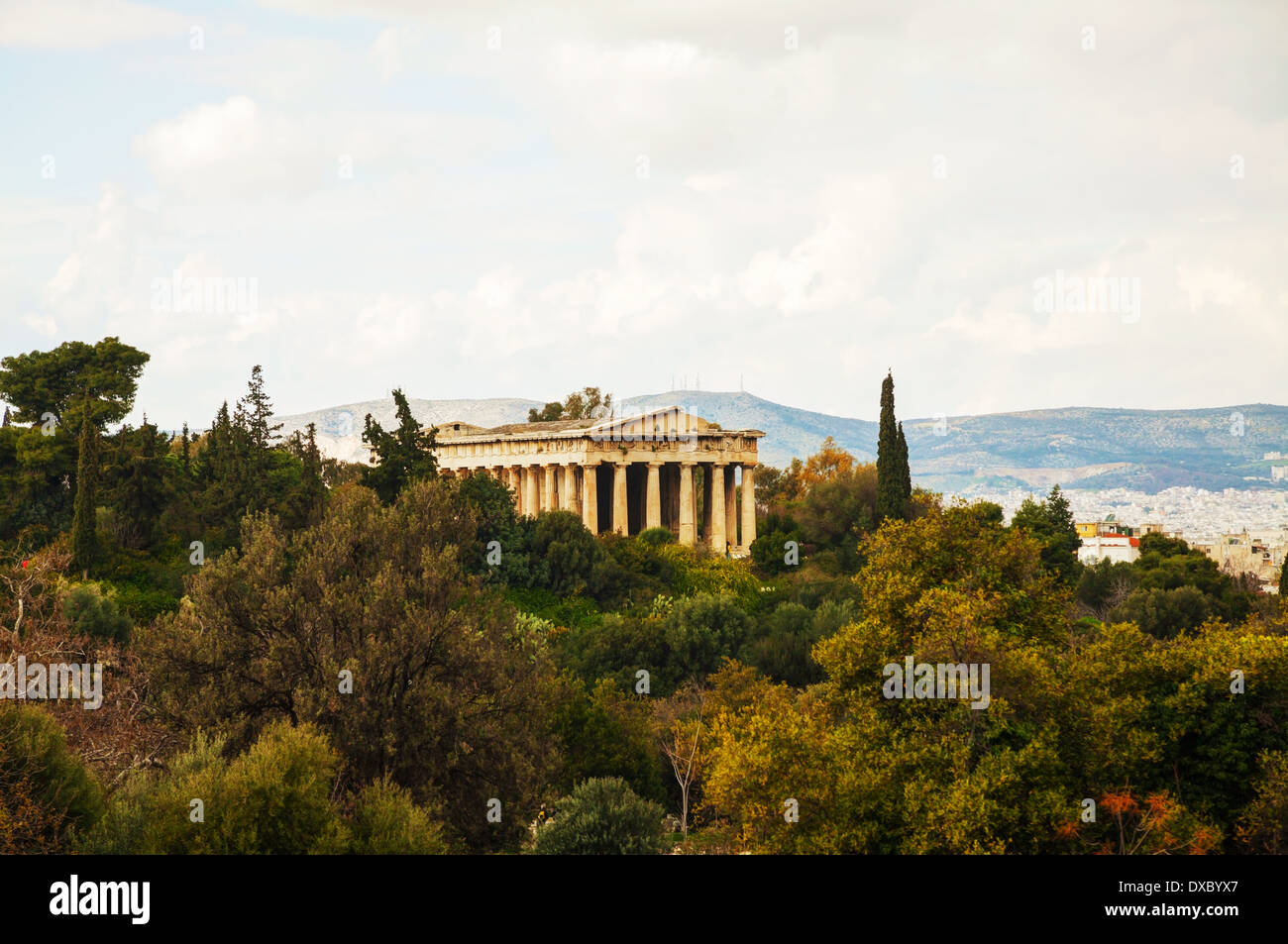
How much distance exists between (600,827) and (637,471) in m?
50.4

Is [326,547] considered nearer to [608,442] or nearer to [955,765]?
[955,765]

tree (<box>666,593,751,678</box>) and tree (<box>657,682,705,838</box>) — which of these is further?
tree (<box>666,593,751,678</box>)

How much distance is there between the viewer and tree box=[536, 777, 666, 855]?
29188 millimetres

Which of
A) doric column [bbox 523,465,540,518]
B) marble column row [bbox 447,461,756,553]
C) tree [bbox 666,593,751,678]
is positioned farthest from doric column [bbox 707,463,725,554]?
tree [bbox 666,593,751,678]

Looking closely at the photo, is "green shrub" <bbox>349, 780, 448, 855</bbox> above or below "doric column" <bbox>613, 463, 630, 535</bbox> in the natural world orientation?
below

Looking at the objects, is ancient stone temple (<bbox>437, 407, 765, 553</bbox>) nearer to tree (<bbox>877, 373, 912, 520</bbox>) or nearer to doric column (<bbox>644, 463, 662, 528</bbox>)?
doric column (<bbox>644, 463, 662, 528</bbox>)

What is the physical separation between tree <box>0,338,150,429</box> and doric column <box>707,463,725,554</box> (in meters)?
32.4

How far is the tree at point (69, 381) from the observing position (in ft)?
192

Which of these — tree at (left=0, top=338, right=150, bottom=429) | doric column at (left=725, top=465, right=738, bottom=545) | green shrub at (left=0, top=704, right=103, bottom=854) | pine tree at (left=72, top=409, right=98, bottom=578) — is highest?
tree at (left=0, top=338, right=150, bottom=429)

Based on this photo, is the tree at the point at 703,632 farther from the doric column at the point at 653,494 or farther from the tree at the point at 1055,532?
the tree at the point at 1055,532

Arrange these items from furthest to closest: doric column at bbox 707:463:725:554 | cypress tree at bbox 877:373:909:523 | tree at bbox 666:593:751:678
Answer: doric column at bbox 707:463:725:554
cypress tree at bbox 877:373:909:523
tree at bbox 666:593:751:678

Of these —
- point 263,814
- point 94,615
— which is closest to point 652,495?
point 94,615

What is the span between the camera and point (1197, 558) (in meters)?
77.7

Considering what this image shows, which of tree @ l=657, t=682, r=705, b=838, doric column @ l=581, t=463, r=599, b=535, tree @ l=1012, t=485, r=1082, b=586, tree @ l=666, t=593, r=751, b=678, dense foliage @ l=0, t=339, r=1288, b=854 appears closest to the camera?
dense foliage @ l=0, t=339, r=1288, b=854
